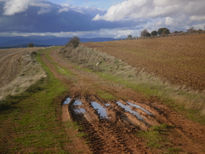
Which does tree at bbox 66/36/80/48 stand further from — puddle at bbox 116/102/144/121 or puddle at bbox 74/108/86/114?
puddle at bbox 74/108/86/114

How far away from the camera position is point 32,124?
7359 mm

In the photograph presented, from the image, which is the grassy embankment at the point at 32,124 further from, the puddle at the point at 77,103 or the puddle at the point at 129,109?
the puddle at the point at 129,109

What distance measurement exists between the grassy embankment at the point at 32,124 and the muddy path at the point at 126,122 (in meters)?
0.79

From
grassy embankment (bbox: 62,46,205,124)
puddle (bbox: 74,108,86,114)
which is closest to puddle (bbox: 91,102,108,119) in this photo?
puddle (bbox: 74,108,86,114)

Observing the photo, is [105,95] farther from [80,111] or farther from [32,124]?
[32,124]

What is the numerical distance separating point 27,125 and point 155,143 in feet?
17.1

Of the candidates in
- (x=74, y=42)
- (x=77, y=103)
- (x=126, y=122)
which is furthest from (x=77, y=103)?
(x=74, y=42)

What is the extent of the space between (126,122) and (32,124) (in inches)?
160

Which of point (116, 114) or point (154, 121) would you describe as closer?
point (154, 121)

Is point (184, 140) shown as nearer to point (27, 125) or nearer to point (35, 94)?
point (27, 125)

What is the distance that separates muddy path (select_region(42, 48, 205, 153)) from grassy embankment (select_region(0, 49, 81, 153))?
31.0 inches

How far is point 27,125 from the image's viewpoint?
7.29 meters

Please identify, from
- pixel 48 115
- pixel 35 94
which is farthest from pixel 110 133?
pixel 35 94

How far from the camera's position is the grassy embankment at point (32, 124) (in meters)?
5.73
